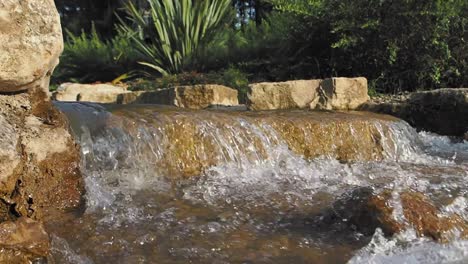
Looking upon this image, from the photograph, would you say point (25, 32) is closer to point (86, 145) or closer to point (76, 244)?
point (76, 244)

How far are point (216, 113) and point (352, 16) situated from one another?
3.84 metres

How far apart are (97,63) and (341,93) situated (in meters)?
6.35

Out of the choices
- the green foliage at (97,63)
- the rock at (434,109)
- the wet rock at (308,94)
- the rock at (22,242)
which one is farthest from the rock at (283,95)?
the green foliage at (97,63)

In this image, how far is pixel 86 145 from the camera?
4.07 m

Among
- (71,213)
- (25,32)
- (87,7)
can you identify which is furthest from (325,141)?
(87,7)

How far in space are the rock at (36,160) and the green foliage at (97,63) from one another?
26.1 ft

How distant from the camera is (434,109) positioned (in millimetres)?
6863

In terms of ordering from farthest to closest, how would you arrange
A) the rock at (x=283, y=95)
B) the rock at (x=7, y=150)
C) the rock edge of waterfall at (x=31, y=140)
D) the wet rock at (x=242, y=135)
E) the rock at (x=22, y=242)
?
the rock at (x=283, y=95), the wet rock at (x=242, y=135), the rock at (x=7, y=150), the rock edge of waterfall at (x=31, y=140), the rock at (x=22, y=242)

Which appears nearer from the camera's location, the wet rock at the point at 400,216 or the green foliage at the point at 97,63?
the wet rock at the point at 400,216

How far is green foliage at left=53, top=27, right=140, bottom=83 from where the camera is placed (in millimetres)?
11273

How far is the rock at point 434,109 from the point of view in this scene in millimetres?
6719

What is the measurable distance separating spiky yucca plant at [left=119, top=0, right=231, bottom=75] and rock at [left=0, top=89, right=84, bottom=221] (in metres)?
6.72

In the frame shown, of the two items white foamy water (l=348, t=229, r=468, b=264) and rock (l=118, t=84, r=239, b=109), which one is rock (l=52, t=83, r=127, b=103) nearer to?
rock (l=118, t=84, r=239, b=109)

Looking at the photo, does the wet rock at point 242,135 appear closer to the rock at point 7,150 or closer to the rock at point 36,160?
the rock at point 36,160
